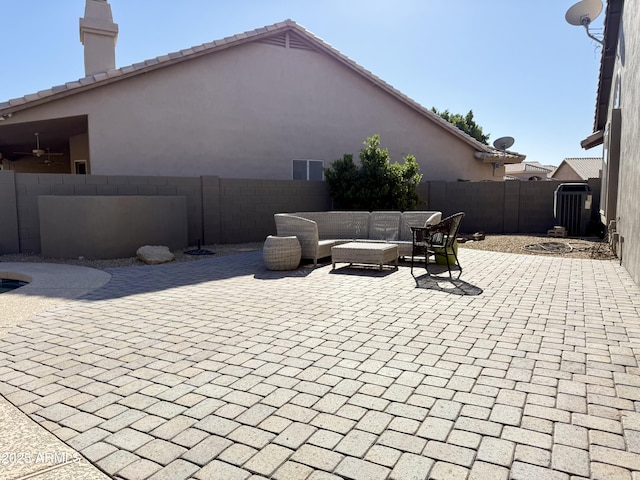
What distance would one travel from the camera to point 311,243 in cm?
892

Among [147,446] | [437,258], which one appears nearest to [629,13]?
[437,258]

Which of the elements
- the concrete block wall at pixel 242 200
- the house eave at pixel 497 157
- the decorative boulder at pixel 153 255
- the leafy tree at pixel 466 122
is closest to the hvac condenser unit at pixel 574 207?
the concrete block wall at pixel 242 200

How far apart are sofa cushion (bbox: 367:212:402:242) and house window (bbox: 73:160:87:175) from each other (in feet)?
39.6

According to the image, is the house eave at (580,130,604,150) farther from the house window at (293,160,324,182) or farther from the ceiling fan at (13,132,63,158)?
the ceiling fan at (13,132,63,158)

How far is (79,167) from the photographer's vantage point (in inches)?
680

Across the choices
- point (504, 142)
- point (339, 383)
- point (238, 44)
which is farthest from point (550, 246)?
point (238, 44)

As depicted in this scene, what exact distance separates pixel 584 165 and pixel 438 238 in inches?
1619

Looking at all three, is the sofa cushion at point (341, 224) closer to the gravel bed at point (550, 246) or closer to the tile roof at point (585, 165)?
the gravel bed at point (550, 246)

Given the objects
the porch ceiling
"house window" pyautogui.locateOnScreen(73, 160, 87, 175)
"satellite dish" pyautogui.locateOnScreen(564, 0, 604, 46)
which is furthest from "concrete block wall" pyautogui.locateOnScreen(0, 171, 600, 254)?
"house window" pyautogui.locateOnScreen(73, 160, 87, 175)

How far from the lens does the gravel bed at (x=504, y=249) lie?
32.1ft

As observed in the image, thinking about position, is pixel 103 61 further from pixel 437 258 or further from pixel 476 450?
pixel 476 450

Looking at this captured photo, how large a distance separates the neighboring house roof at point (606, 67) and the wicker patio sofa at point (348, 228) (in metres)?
7.21

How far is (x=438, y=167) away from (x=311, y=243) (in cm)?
1193

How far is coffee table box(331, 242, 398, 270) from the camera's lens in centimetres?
815
